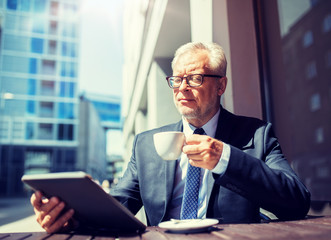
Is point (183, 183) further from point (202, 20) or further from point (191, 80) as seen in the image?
point (202, 20)

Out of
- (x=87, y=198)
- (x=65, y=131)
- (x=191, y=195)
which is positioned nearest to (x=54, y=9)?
(x=65, y=131)

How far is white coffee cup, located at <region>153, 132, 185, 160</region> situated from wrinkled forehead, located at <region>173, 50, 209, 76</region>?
84 centimetres

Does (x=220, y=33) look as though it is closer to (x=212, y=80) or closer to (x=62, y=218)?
(x=212, y=80)

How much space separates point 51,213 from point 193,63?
1250mm

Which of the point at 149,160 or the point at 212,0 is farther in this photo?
the point at 212,0

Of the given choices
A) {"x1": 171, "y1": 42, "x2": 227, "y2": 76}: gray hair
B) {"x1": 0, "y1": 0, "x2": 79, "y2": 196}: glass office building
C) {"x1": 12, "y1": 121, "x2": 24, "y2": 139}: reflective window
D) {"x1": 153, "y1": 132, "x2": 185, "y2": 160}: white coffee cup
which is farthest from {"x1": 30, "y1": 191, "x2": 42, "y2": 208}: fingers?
{"x1": 12, "y1": 121, "x2": 24, "y2": 139}: reflective window

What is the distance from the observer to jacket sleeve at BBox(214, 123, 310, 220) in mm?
1328

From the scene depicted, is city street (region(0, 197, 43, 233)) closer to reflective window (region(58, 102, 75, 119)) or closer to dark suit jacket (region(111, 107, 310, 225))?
dark suit jacket (region(111, 107, 310, 225))

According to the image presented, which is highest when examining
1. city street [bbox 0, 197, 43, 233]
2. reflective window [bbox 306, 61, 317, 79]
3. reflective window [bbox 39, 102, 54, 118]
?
Result: reflective window [bbox 39, 102, 54, 118]

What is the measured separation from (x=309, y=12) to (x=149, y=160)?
760cm

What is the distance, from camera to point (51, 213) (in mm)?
1275

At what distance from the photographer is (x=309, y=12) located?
798cm

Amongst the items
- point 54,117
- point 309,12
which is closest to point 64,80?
point 54,117

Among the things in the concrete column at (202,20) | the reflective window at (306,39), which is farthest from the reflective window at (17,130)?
the concrete column at (202,20)
